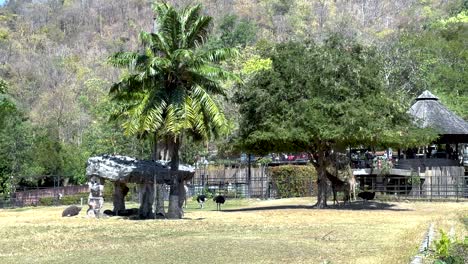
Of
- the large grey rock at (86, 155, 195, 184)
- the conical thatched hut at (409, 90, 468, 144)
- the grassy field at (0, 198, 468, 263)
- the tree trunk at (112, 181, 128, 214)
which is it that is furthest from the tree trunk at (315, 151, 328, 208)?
the conical thatched hut at (409, 90, 468, 144)

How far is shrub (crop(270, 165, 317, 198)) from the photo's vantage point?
5028cm

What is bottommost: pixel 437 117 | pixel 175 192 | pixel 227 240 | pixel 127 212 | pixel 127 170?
pixel 227 240

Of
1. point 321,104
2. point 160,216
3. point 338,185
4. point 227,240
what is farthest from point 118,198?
point 227,240

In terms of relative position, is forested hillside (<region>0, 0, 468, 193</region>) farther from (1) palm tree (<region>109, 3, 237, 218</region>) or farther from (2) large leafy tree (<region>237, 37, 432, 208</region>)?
(2) large leafy tree (<region>237, 37, 432, 208</region>)

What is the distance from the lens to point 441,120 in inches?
1876

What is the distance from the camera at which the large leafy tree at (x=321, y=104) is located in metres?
32.5

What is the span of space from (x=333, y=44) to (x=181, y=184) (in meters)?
10.9

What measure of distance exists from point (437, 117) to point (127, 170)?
26.5 m

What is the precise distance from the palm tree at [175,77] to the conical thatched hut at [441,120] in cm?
2256

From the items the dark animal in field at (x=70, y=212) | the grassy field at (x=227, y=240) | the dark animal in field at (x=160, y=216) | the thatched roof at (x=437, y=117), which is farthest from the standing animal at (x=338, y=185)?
the dark animal in field at (x=70, y=212)

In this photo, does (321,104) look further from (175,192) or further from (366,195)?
(366,195)

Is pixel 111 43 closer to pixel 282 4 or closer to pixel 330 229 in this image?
pixel 282 4

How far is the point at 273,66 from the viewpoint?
116 ft

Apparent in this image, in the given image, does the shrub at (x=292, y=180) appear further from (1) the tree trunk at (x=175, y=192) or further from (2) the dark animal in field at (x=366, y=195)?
(1) the tree trunk at (x=175, y=192)
